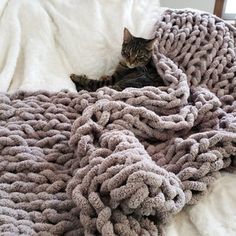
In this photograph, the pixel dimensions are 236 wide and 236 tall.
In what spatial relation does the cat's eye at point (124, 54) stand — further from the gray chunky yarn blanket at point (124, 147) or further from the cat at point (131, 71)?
the gray chunky yarn blanket at point (124, 147)

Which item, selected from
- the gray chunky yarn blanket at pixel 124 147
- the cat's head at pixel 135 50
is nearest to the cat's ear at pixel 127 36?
the cat's head at pixel 135 50

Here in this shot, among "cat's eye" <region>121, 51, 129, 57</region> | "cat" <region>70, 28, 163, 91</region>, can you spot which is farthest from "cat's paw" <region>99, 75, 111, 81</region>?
"cat's eye" <region>121, 51, 129, 57</region>

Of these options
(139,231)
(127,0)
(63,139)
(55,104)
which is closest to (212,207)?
(139,231)

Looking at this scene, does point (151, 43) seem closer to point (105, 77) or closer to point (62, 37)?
point (105, 77)

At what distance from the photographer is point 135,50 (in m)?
1.28

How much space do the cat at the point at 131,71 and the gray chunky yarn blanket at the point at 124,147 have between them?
0.05 m

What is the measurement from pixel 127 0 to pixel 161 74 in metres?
0.40

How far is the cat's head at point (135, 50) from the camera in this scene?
4.19 ft

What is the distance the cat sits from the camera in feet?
3.92

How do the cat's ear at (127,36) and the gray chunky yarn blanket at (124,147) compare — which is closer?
the gray chunky yarn blanket at (124,147)

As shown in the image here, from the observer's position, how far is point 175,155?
0.87m

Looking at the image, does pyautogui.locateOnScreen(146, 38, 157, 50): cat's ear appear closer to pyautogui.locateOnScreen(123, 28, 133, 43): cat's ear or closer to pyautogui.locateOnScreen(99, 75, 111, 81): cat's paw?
pyautogui.locateOnScreen(123, 28, 133, 43): cat's ear

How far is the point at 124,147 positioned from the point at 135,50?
62cm

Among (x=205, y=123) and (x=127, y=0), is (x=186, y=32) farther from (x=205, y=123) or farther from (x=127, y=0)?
(x=205, y=123)
